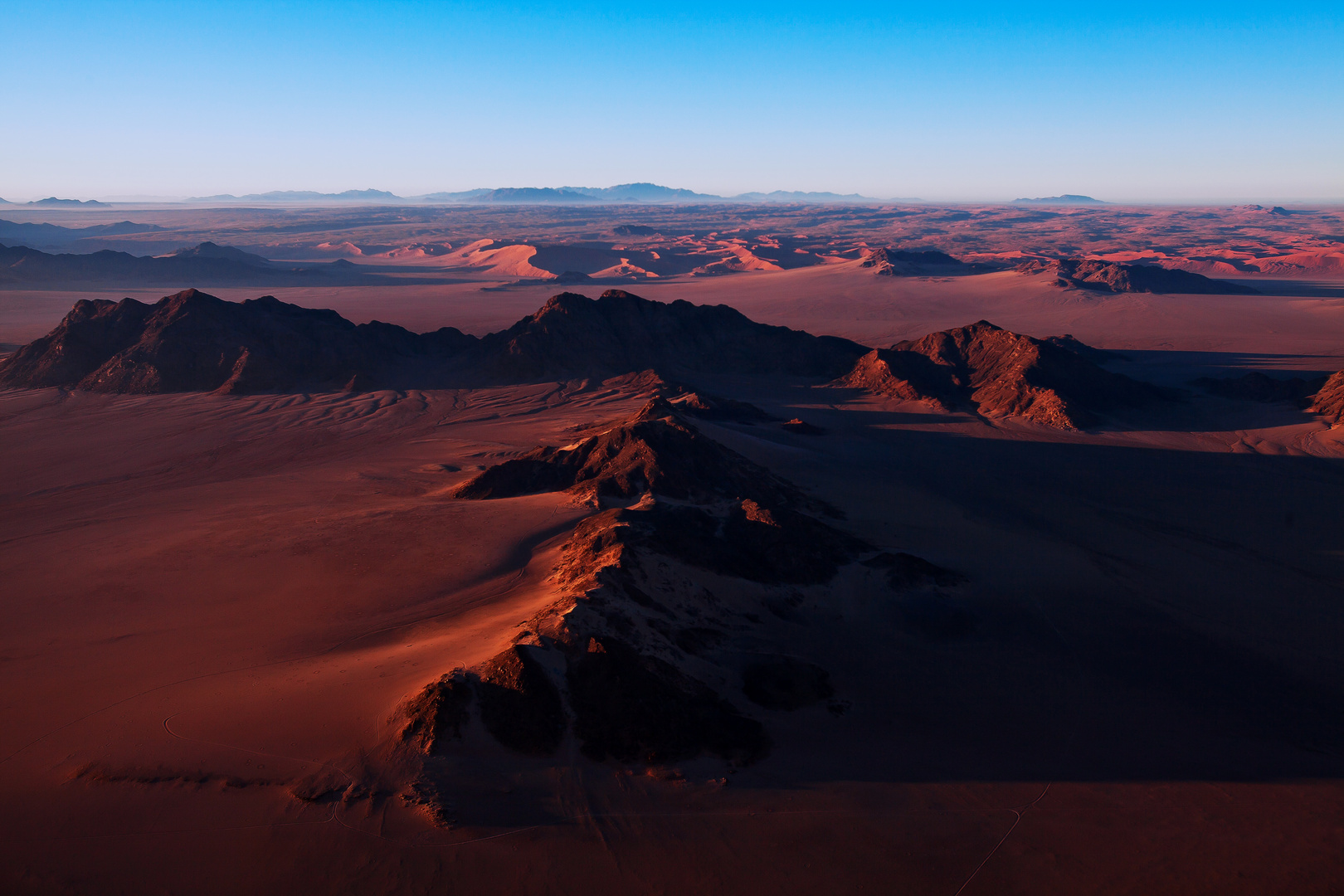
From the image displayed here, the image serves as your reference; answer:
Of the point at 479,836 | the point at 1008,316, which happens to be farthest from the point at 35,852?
the point at 1008,316

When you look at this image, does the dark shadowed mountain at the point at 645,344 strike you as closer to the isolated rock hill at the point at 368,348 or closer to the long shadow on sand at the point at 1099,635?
the isolated rock hill at the point at 368,348

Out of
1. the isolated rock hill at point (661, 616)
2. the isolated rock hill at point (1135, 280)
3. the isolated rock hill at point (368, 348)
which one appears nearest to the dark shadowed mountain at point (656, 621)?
the isolated rock hill at point (661, 616)

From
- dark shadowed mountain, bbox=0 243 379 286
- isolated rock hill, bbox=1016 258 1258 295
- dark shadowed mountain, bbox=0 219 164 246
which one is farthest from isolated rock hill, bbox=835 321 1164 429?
dark shadowed mountain, bbox=0 219 164 246

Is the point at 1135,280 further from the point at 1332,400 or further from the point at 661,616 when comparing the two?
the point at 661,616

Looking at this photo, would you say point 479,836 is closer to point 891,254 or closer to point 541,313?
point 541,313

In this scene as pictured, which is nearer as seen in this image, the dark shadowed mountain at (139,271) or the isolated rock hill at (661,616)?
the isolated rock hill at (661,616)
